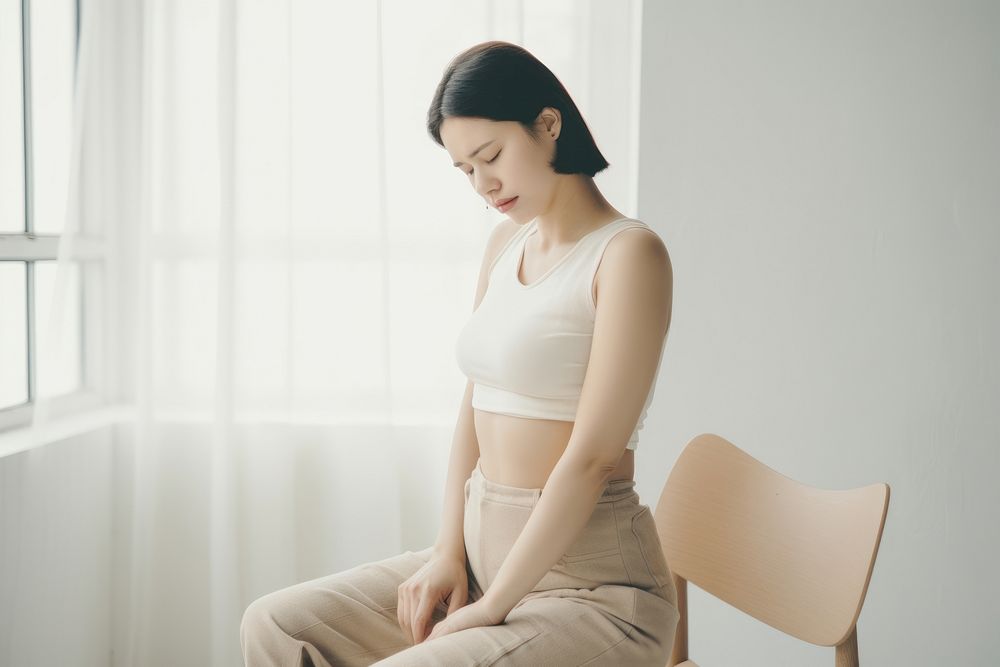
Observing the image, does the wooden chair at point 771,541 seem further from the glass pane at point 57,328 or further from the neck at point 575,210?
the glass pane at point 57,328

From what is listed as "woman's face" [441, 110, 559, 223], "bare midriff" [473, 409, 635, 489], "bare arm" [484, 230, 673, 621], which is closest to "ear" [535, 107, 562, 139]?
"woman's face" [441, 110, 559, 223]

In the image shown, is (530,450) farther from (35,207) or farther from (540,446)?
(35,207)

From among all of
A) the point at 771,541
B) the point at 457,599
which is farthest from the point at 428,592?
the point at 771,541

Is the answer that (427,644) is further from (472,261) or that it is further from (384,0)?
(384,0)

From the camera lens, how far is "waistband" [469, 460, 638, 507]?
116 cm

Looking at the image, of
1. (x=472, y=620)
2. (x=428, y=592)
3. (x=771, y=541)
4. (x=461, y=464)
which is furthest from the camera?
(x=461, y=464)

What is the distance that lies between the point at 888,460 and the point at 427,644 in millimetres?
1407

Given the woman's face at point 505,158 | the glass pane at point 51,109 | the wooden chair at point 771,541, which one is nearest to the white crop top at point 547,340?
the woman's face at point 505,158

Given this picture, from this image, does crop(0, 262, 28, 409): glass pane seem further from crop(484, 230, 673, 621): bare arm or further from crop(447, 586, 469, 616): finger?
crop(484, 230, 673, 621): bare arm

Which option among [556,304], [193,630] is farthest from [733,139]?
[193,630]

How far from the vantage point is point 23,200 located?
80.7 inches

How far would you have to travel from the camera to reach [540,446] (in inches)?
46.5

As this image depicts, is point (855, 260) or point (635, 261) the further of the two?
point (855, 260)

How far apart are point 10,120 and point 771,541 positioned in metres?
1.96
